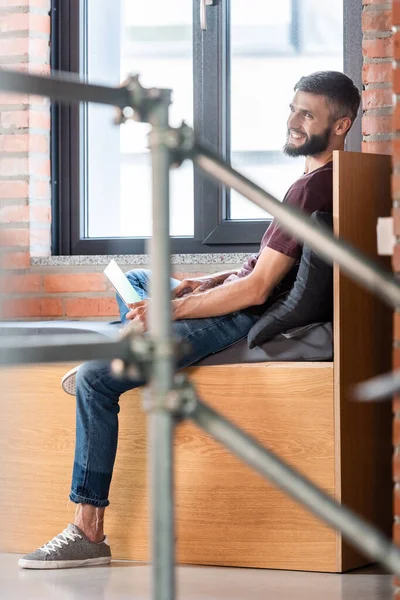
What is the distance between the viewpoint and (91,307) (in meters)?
3.26

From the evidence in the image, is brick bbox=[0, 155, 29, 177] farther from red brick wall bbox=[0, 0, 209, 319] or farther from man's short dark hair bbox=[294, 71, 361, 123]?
man's short dark hair bbox=[294, 71, 361, 123]

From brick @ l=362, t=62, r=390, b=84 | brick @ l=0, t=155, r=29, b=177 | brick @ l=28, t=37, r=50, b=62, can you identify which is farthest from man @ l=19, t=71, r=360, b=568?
brick @ l=28, t=37, r=50, b=62

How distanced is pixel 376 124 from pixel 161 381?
225 centimetres

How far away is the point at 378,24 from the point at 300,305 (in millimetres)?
1069

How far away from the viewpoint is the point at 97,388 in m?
2.33

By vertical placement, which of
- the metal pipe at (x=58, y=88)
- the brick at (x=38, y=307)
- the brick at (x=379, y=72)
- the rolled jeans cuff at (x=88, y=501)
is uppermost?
the brick at (x=379, y=72)

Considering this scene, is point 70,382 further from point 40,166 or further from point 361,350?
point 40,166

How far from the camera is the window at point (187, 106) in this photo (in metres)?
3.16

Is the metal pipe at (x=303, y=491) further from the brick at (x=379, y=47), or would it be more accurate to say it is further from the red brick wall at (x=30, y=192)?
the red brick wall at (x=30, y=192)

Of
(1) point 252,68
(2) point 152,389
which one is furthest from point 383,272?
(1) point 252,68

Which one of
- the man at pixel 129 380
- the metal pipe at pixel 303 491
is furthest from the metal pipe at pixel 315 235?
the man at pixel 129 380

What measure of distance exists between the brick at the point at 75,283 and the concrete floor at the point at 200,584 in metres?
1.14

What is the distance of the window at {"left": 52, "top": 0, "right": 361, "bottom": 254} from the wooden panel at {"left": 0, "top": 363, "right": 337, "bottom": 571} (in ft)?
3.11

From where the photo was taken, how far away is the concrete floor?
204 cm
